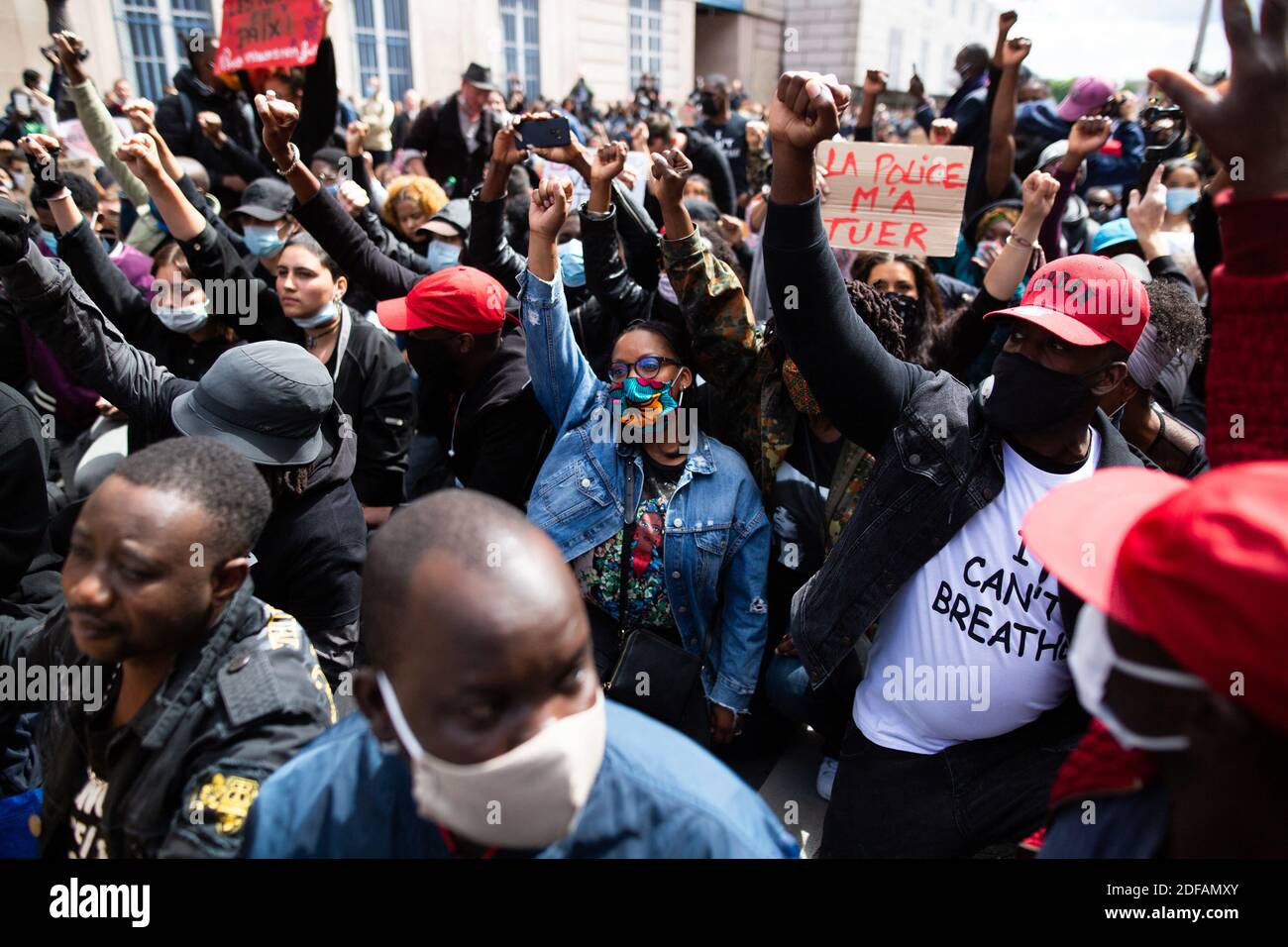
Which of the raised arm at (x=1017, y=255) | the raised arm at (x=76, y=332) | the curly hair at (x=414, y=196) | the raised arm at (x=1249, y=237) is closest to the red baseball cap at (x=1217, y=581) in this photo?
the raised arm at (x=1249, y=237)

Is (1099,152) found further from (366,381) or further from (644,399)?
(366,381)

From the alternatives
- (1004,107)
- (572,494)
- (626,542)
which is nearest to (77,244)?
(572,494)

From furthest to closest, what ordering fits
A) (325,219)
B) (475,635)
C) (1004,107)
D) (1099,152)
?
(1099,152), (1004,107), (325,219), (475,635)

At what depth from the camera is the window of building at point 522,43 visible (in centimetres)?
2097

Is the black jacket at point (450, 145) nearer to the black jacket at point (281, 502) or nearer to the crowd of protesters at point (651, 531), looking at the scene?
the crowd of protesters at point (651, 531)

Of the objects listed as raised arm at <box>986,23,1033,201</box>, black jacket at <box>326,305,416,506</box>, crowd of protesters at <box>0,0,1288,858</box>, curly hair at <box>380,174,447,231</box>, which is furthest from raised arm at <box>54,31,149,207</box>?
raised arm at <box>986,23,1033,201</box>

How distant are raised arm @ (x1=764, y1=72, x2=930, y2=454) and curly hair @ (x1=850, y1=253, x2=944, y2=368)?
49.4 inches

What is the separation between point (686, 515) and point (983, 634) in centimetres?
98

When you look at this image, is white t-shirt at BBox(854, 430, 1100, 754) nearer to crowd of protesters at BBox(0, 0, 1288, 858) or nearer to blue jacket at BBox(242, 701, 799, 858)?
crowd of protesters at BBox(0, 0, 1288, 858)

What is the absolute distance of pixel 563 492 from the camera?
2.67 metres

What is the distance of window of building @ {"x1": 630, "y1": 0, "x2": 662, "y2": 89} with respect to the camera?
24761 millimetres

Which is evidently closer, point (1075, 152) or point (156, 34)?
point (1075, 152)

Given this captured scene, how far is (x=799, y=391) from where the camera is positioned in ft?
8.85
